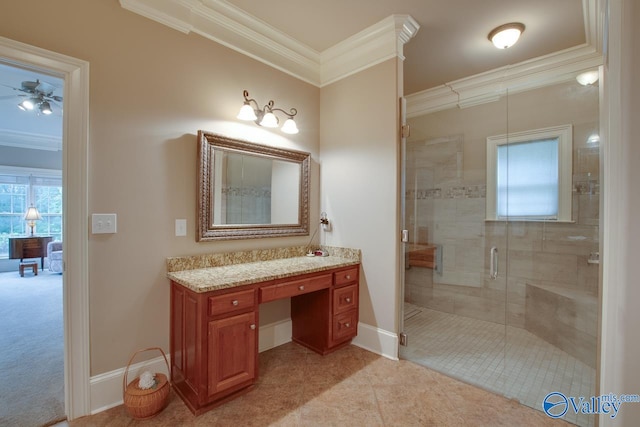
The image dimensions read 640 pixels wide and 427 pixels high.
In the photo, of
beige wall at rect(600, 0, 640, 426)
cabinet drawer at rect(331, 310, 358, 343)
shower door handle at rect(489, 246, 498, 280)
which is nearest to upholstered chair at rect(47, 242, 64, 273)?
cabinet drawer at rect(331, 310, 358, 343)

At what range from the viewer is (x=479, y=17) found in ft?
7.62

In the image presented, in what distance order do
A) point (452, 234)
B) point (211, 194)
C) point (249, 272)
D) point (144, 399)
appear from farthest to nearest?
point (452, 234)
point (211, 194)
point (249, 272)
point (144, 399)

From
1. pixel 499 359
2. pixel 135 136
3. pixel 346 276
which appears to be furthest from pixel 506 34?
pixel 135 136

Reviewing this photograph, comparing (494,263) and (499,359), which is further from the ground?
(494,263)

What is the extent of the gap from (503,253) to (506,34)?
2.11m

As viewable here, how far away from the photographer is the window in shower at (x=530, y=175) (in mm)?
2771

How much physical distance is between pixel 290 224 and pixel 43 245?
251 inches

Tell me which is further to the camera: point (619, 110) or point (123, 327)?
point (123, 327)

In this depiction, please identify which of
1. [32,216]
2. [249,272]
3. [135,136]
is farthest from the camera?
[32,216]

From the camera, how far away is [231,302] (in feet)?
5.98

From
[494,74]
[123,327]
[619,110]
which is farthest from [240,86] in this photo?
[494,74]

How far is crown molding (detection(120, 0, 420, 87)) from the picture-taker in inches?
81.0

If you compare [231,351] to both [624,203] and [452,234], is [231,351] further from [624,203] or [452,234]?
[452,234]

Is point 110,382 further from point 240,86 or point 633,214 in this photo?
point 633,214
